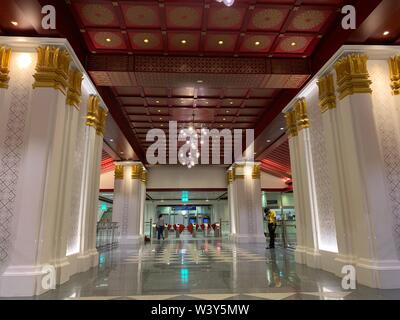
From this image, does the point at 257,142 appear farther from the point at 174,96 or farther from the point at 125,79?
the point at 125,79

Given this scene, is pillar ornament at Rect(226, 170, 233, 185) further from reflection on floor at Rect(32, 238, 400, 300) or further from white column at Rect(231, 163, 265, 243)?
reflection on floor at Rect(32, 238, 400, 300)

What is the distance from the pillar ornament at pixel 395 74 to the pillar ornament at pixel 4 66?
6057 millimetres

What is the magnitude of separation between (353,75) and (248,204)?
9628 millimetres

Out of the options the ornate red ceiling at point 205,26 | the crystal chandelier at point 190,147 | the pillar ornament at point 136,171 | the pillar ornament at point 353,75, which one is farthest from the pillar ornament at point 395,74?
the pillar ornament at point 136,171

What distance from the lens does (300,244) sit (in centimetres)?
611

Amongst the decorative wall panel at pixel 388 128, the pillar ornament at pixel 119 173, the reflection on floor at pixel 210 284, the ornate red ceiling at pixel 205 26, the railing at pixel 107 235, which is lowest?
the reflection on floor at pixel 210 284

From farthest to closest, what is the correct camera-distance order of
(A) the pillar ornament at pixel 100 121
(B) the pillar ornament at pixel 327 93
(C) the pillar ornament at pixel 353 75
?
1. (A) the pillar ornament at pixel 100 121
2. (B) the pillar ornament at pixel 327 93
3. (C) the pillar ornament at pixel 353 75

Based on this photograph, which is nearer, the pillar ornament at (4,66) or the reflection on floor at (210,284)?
the reflection on floor at (210,284)

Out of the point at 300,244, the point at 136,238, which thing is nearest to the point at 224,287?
the point at 300,244

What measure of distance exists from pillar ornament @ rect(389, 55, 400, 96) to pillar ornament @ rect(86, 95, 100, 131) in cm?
558

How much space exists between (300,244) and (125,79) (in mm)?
5264

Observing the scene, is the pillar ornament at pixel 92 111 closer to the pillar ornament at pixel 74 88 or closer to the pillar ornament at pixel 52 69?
the pillar ornament at pixel 74 88

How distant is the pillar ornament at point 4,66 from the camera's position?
4074 mm

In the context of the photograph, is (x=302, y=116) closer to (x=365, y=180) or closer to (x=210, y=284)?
(x=365, y=180)
